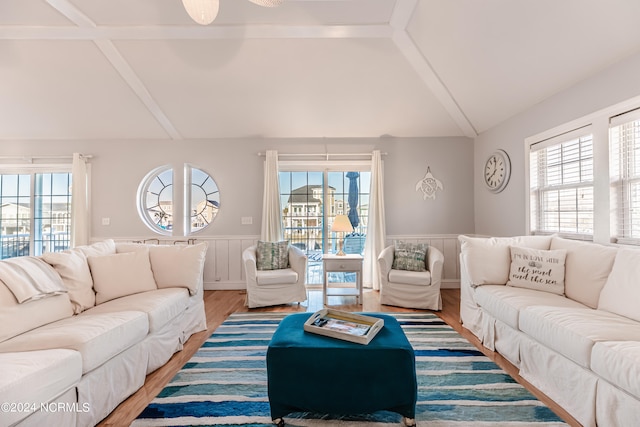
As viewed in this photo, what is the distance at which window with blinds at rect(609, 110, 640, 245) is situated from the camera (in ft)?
7.97

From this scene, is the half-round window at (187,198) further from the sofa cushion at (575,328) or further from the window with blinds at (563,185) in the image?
the window with blinds at (563,185)

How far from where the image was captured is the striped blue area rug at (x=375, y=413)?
171 centimetres

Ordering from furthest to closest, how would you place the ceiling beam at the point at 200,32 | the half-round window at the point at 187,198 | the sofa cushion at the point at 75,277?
the half-round window at the point at 187,198 < the ceiling beam at the point at 200,32 < the sofa cushion at the point at 75,277

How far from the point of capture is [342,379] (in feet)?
5.32

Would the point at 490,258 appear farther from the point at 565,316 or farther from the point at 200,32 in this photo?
the point at 200,32

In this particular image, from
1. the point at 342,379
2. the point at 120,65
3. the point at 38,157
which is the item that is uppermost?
the point at 120,65

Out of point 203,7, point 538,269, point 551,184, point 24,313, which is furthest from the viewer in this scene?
point 551,184

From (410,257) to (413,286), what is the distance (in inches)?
17.2

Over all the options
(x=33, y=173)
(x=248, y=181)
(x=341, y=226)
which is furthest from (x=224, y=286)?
(x=33, y=173)

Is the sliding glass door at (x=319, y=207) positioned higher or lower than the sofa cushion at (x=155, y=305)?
higher

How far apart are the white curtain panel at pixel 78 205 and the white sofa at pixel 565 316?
Result: 17.5 ft

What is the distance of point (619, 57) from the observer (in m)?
2.42

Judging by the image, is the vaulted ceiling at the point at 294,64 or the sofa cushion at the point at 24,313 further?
the vaulted ceiling at the point at 294,64

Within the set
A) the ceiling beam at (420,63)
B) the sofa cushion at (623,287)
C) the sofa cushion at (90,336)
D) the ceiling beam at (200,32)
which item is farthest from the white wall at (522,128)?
the sofa cushion at (90,336)
